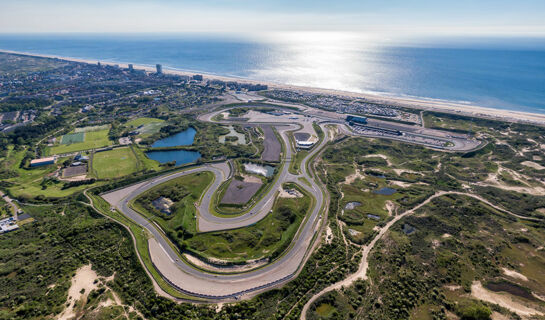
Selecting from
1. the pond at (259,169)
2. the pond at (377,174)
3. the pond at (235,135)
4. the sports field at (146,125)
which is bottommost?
the pond at (259,169)

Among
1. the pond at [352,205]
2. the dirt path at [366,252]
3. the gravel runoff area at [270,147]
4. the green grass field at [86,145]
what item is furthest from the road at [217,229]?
the green grass field at [86,145]

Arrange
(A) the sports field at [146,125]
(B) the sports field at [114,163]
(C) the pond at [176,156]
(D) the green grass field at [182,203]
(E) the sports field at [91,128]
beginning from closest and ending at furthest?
(D) the green grass field at [182,203]
(B) the sports field at [114,163]
(C) the pond at [176,156]
(E) the sports field at [91,128]
(A) the sports field at [146,125]

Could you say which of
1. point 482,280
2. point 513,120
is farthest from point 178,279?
point 513,120

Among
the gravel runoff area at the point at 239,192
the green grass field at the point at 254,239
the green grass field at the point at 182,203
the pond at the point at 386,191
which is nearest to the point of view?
the green grass field at the point at 254,239

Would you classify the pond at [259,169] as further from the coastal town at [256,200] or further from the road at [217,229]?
the road at [217,229]

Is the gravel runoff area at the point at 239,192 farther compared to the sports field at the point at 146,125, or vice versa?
the sports field at the point at 146,125

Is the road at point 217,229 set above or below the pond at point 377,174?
below
